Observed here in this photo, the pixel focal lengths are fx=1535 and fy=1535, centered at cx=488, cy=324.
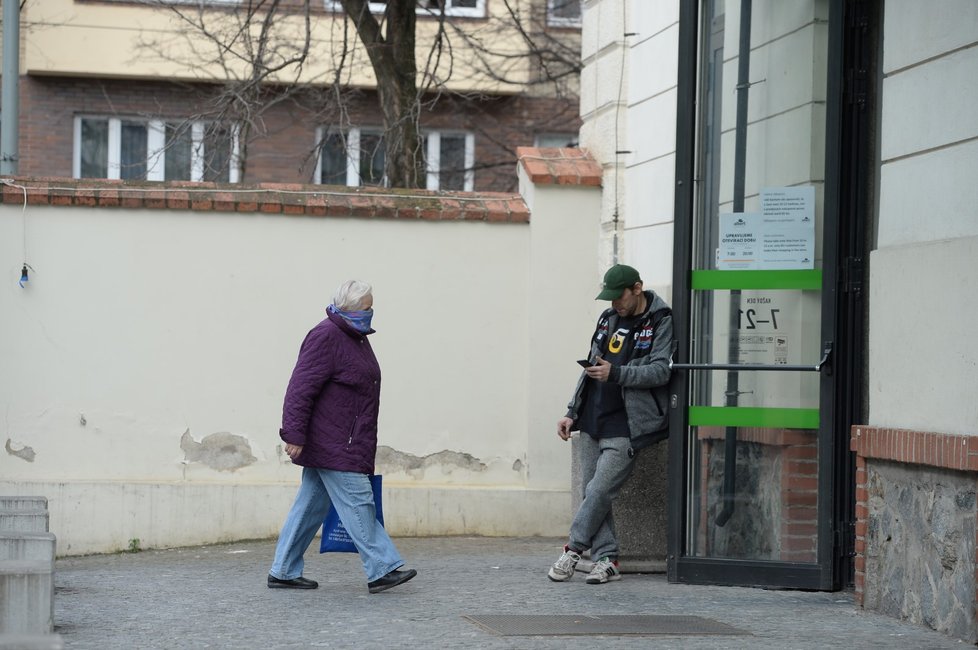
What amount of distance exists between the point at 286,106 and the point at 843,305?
13229 millimetres

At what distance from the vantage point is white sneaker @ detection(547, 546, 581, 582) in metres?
8.55

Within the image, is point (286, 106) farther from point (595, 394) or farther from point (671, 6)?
point (595, 394)

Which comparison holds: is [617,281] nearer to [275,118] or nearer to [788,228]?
[788,228]

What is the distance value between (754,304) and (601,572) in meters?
1.70

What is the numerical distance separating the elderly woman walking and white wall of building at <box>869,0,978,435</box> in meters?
2.62

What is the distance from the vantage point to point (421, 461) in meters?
11.0

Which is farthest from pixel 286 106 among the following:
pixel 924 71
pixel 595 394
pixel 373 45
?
pixel 924 71

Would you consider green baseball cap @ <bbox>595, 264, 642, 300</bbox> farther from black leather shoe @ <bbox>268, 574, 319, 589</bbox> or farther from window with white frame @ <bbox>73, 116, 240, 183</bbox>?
window with white frame @ <bbox>73, 116, 240, 183</bbox>

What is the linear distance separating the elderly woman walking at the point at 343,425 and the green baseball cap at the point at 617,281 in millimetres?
1296

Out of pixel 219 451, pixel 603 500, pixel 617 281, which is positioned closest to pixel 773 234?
pixel 617 281

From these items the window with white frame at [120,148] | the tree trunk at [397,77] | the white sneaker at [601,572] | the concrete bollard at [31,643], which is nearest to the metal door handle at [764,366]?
the white sneaker at [601,572]

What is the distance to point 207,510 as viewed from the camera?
421 inches

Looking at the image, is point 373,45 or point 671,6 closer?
point 671,6

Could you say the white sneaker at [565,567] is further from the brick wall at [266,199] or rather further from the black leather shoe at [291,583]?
the brick wall at [266,199]
